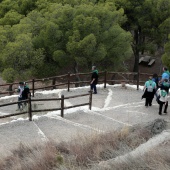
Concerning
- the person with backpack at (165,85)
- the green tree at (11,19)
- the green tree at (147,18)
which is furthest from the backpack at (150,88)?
the green tree at (11,19)

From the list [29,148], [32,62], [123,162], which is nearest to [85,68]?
[32,62]

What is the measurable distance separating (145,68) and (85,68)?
498 inches

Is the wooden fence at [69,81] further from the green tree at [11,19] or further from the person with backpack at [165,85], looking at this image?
the green tree at [11,19]

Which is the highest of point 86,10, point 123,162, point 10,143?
point 86,10

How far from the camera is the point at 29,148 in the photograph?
839 cm

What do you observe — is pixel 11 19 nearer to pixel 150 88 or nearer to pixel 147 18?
pixel 147 18

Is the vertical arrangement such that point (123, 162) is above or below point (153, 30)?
below

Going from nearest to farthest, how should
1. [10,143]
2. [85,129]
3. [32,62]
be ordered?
[10,143], [85,129], [32,62]

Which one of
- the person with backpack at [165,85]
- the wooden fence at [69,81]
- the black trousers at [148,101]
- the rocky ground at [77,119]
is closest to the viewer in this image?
the rocky ground at [77,119]

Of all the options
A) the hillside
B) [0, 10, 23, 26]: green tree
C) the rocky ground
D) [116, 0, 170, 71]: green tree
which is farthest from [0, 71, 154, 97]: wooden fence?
[0, 10, 23, 26]: green tree

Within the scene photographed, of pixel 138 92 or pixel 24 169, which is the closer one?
pixel 24 169

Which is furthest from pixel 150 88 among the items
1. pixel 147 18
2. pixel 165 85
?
pixel 147 18

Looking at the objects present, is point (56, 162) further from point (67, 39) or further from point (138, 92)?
point (67, 39)

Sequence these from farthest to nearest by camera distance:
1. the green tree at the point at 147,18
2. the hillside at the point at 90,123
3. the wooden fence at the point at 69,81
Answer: the green tree at the point at 147,18 → the wooden fence at the point at 69,81 → the hillside at the point at 90,123
